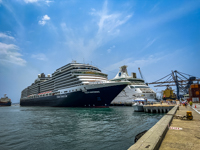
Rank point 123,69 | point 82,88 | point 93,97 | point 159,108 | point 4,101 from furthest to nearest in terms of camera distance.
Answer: point 4,101 → point 123,69 → point 82,88 → point 93,97 → point 159,108

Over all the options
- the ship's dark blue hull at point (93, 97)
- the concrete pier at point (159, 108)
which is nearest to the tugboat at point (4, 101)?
the ship's dark blue hull at point (93, 97)

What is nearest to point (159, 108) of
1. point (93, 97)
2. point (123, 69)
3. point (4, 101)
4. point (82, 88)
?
point (93, 97)

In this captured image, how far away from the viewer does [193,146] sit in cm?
512

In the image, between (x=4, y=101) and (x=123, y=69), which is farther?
(x=4, y=101)

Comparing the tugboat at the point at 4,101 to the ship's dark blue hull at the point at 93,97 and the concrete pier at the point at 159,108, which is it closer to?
the ship's dark blue hull at the point at 93,97

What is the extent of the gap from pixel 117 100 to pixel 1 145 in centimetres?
6110

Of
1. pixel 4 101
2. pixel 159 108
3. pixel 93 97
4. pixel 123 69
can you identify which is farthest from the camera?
pixel 4 101

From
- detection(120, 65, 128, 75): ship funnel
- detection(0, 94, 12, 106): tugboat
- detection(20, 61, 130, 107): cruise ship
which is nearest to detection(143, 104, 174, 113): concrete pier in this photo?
detection(20, 61, 130, 107): cruise ship

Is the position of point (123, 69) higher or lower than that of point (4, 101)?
higher

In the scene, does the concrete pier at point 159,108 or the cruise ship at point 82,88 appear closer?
the concrete pier at point 159,108

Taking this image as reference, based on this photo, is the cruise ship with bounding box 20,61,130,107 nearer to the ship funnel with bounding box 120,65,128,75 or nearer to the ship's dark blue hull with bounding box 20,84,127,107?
the ship's dark blue hull with bounding box 20,84,127,107

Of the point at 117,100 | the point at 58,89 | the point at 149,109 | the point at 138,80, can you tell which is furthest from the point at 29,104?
the point at 149,109

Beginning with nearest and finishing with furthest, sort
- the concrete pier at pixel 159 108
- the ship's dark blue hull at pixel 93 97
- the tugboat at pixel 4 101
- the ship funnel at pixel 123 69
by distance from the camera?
the concrete pier at pixel 159 108
the ship's dark blue hull at pixel 93 97
the ship funnel at pixel 123 69
the tugboat at pixel 4 101

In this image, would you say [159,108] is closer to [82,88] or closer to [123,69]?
[82,88]
